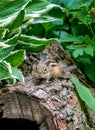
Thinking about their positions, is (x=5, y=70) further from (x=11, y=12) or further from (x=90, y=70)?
(x=90, y=70)

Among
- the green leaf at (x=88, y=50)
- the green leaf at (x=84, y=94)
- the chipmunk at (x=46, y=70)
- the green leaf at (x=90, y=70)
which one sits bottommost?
the green leaf at (x=90, y=70)

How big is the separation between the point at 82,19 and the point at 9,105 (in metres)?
1.26

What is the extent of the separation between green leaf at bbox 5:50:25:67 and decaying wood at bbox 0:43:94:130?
0.10m

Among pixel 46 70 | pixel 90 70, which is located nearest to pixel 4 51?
pixel 46 70

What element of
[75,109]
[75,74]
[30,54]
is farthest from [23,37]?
[75,109]

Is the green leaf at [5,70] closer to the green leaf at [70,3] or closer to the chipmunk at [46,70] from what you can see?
the chipmunk at [46,70]

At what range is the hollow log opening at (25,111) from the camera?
8.82 ft

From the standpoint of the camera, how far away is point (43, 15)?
3.78m

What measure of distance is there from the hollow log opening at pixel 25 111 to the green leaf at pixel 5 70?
0.21 m

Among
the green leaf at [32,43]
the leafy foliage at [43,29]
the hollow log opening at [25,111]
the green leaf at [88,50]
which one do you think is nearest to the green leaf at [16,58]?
the leafy foliage at [43,29]

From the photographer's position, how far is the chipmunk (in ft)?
9.93

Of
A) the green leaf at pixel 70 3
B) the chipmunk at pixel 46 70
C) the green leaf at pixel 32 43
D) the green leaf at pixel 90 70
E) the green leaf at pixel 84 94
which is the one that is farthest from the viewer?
the green leaf at pixel 70 3

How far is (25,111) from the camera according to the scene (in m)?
2.72

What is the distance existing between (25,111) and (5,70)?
35 centimetres
